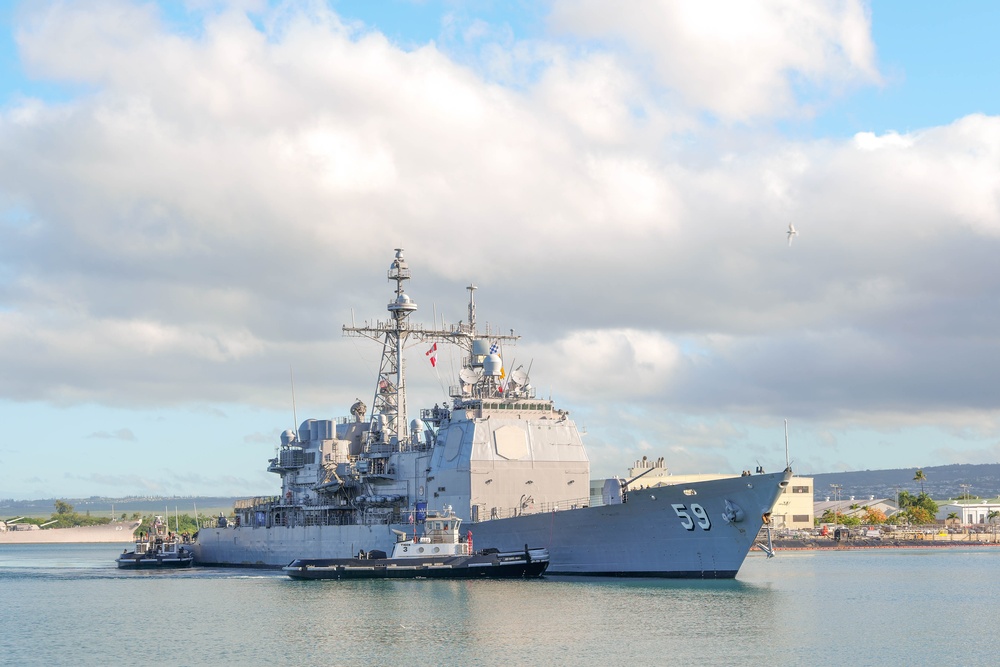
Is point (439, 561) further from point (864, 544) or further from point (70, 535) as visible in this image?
point (70, 535)

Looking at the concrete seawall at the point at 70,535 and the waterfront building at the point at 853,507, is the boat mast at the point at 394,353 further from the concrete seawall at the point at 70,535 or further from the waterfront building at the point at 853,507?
the concrete seawall at the point at 70,535

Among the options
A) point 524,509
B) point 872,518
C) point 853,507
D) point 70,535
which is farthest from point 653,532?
point 70,535

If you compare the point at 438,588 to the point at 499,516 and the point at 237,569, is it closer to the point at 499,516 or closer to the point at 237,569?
the point at 499,516

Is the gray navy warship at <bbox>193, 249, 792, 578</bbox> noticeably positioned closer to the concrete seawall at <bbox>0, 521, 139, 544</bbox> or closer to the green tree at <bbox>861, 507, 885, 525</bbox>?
the green tree at <bbox>861, 507, 885, 525</bbox>

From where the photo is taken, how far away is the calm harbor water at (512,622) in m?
27.0

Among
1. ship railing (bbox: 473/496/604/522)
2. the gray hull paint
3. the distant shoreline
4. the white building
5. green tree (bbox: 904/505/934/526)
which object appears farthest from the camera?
the white building

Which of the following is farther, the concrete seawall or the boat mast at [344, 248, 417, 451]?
the concrete seawall

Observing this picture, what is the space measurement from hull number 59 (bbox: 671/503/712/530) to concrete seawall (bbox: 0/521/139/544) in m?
139

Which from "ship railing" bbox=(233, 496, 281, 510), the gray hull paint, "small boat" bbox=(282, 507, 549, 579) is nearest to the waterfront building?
"ship railing" bbox=(233, 496, 281, 510)

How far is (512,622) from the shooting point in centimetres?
3116

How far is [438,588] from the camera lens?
39594 millimetres

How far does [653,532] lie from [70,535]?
145 meters

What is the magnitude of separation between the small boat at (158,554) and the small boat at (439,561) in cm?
1800

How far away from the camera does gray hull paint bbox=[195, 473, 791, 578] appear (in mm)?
37625
